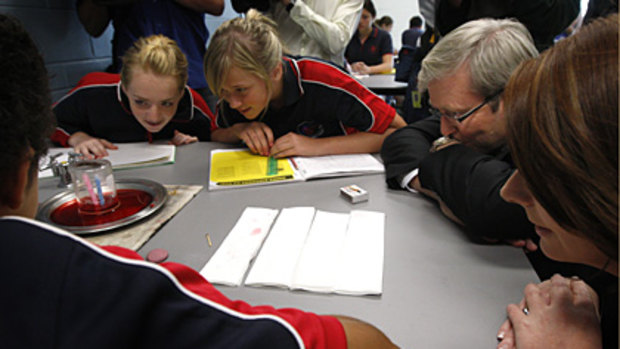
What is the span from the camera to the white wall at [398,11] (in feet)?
24.7

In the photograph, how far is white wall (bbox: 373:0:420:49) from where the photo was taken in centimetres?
754

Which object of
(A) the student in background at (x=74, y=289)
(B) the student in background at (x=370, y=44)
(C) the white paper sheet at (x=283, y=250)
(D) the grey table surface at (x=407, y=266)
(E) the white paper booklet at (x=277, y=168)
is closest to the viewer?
(A) the student in background at (x=74, y=289)

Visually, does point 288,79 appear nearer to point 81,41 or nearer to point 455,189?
point 455,189

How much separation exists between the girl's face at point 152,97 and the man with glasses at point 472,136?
3.27 ft

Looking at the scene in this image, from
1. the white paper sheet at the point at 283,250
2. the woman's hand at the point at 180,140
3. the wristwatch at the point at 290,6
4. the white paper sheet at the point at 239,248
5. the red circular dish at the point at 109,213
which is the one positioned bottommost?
the woman's hand at the point at 180,140

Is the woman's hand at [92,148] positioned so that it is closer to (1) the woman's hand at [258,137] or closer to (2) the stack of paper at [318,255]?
(1) the woman's hand at [258,137]

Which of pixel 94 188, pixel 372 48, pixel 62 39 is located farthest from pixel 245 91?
pixel 372 48

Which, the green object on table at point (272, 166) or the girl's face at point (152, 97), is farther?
the girl's face at point (152, 97)

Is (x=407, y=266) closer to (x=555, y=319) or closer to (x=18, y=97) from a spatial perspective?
(x=555, y=319)

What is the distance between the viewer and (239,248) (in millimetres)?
764

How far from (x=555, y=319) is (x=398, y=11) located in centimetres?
815

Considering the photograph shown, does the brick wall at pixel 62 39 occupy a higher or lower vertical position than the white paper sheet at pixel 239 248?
higher

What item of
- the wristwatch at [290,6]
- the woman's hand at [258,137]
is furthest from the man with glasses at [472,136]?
the wristwatch at [290,6]

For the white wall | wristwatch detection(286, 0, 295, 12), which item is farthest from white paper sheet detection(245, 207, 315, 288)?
the white wall
